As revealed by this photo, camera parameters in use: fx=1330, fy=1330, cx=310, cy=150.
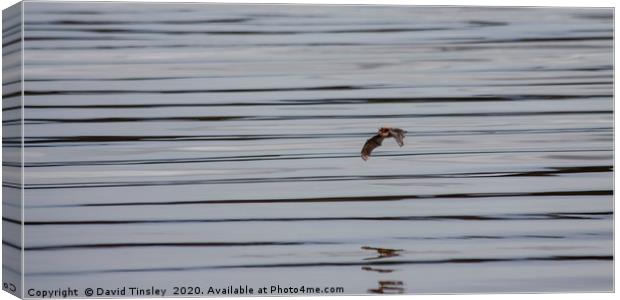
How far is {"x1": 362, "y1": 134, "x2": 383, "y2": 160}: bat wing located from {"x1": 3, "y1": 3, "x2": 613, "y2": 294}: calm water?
29mm

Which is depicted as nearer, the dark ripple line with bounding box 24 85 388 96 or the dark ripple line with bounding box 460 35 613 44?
the dark ripple line with bounding box 24 85 388 96

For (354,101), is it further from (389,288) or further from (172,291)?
(172,291)

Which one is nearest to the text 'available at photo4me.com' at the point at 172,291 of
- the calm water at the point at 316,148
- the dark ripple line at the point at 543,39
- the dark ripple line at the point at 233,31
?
the calm water at the point at 316,148

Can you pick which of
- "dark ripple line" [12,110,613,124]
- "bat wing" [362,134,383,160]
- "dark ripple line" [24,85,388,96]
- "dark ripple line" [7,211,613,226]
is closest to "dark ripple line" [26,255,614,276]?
"dark ripple line" [7,211,613,226]

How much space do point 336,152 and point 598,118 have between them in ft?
4.32

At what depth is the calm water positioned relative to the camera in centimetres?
627

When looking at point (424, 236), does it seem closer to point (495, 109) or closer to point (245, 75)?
point (495, 109)

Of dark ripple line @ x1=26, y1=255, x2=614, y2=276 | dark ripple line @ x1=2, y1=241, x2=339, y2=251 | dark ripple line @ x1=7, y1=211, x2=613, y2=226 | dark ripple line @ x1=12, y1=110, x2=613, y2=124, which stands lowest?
dark ripple line @ x1=26, y1=255, x2=614, y2=276

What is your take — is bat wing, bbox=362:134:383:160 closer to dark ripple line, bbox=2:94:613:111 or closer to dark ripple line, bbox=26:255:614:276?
dark ripple line, bbox=2:94:613:111

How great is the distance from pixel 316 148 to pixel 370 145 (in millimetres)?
262

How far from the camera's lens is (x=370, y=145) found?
6410 mm

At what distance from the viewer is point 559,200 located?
21.5 ft

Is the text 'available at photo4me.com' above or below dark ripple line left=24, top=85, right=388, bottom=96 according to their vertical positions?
below

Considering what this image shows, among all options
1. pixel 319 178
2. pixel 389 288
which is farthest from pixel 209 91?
pixel 389 288
